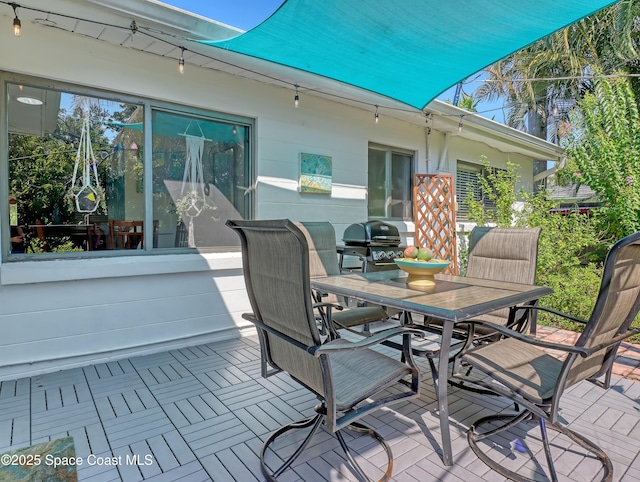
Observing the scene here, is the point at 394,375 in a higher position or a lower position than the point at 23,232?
lower

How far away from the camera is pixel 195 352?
3.70 m

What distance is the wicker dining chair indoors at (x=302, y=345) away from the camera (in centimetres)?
154

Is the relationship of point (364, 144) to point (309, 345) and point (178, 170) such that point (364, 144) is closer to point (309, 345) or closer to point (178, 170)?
point (178, 170)

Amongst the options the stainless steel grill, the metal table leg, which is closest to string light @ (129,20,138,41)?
the stainless steel grill

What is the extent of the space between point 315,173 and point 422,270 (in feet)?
8.50

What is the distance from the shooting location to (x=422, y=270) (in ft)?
8.09

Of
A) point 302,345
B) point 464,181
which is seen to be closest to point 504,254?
point 302,345

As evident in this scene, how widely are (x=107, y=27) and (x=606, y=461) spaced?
4313mm

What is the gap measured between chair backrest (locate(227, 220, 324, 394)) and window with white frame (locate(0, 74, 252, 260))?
7.01 ft

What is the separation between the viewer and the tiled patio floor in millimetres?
1946

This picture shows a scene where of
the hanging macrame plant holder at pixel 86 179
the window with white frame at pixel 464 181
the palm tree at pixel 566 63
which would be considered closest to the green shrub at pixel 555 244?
the window with white frame at pixel 464 181

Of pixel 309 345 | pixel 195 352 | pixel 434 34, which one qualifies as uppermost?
pixel 434 34

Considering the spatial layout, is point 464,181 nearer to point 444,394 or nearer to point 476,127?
point 476,127

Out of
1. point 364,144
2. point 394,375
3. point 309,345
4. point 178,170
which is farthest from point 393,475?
point 364,144
